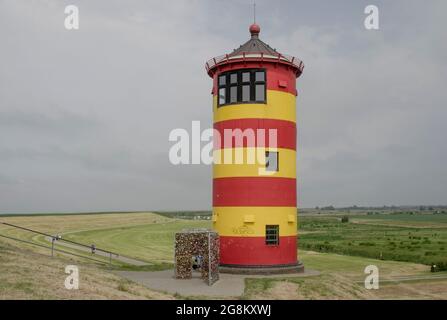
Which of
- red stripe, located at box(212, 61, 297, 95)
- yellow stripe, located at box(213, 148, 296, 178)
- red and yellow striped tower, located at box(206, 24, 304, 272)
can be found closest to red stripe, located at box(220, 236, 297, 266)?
red and yellow striped tower, located at box(206, 24, 304, 272)

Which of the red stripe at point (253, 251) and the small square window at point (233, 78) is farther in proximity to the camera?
the small square window at point (233, 78)

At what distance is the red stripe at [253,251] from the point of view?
21047mm

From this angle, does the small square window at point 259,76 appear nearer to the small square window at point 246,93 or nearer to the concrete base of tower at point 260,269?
the small square window at point 246,93

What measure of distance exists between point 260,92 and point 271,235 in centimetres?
645

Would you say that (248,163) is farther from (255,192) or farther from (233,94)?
(233,94)

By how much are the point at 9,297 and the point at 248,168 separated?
11594mm

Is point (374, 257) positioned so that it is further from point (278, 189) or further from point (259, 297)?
point (259, 297)

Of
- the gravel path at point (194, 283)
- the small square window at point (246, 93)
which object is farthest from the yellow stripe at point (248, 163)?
the gravel path at point (194, 283)

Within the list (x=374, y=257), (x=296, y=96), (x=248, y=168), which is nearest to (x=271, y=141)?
(x=248, y=168)

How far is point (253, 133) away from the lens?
2125 centimetres

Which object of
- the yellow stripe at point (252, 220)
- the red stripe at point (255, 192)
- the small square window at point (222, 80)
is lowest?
the yellow stripe at point (252, 220)

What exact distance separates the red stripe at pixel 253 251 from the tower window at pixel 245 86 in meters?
6.26

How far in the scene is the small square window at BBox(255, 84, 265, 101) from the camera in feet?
70.8

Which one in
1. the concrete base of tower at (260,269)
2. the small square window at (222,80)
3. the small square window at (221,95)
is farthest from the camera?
the small square window at (221,95)
